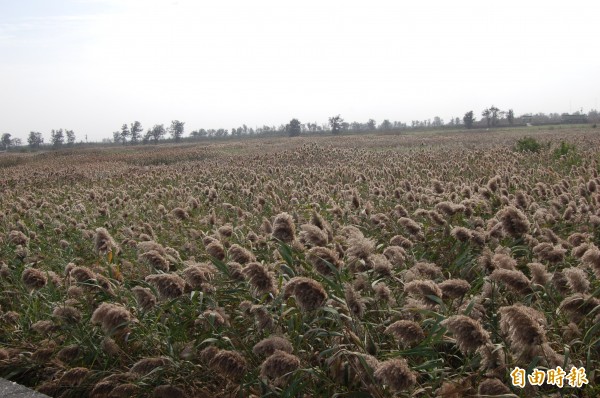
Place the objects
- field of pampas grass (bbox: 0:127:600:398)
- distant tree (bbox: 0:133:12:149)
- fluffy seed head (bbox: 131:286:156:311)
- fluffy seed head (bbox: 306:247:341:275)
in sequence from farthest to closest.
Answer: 1. distant tree (bbox: 0:133:12:149)
2. fluffy seed head (bbox: 131:286:156:311)
3. fluffy seed head (bbox: 306:247:341:275)
4. field of pampas grass (bbox: 0:127:600:398)

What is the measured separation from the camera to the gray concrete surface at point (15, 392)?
10.9ft

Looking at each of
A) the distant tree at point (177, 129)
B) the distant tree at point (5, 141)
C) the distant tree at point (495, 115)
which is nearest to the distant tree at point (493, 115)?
the distant tree at point (495, 115)

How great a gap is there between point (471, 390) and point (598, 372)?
80cm

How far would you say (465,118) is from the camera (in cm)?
8412

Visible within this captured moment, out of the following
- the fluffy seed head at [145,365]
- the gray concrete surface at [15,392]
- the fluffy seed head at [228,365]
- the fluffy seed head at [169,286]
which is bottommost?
the gray concrete surface at [15,392]

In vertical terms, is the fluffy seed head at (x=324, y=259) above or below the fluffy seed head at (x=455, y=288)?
above

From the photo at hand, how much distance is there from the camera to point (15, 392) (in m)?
3.38

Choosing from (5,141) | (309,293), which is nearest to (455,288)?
A: (309,293)

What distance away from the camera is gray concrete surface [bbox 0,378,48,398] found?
10.9 feet

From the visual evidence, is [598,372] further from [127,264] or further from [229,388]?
[127,264]

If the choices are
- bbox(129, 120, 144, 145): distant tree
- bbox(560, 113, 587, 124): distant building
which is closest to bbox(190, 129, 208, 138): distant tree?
bbox(129, 120, 144, 145): distant tree

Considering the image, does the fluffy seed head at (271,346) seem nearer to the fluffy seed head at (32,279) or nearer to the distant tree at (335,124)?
the fluffy seed head at (32,279)

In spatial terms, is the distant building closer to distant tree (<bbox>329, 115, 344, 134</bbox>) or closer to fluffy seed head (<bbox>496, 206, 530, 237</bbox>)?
distant tree (<bbox>329, 115, 344, 134</bbox>)

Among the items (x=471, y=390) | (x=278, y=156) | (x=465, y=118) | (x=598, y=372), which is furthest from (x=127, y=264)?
(x=465, y=118)
